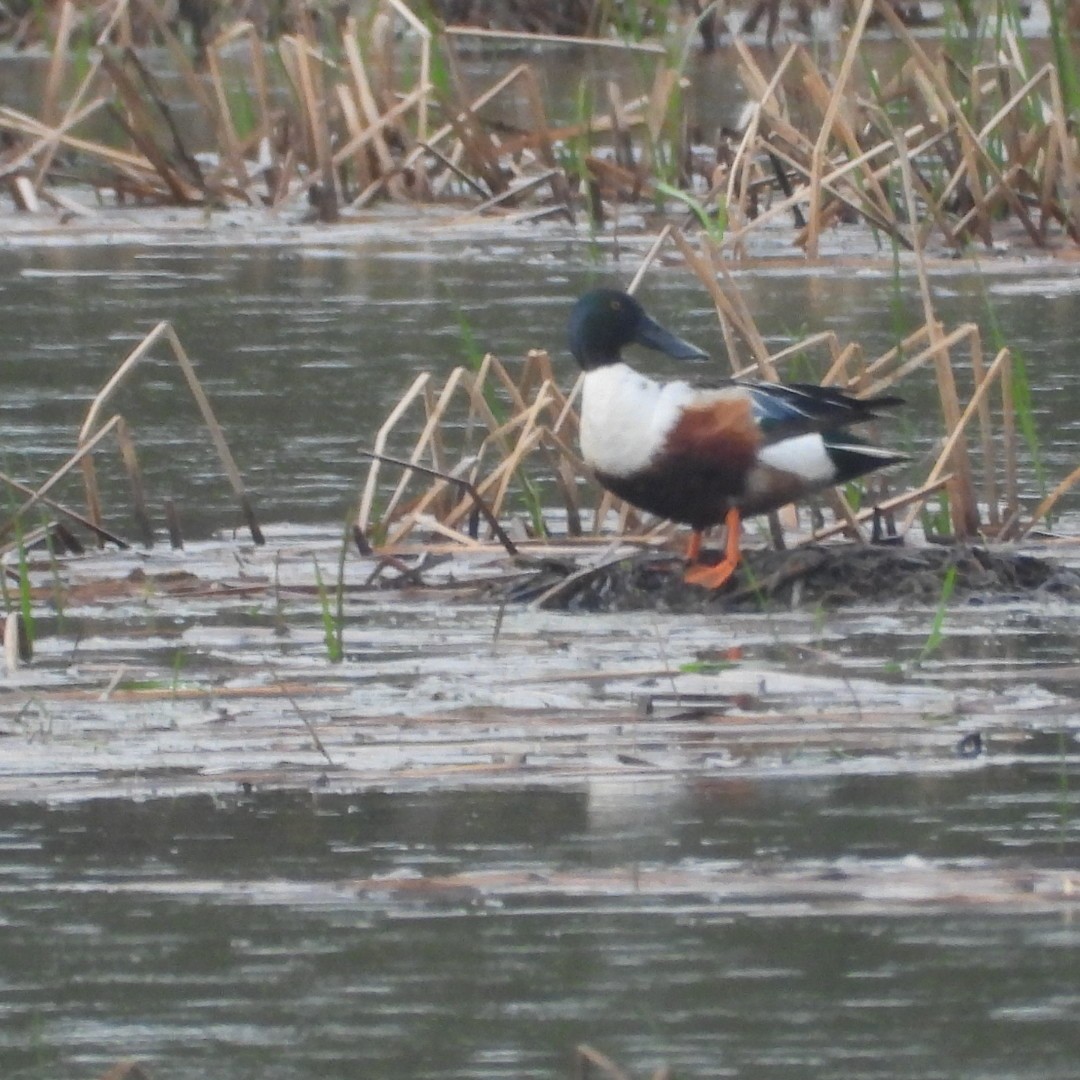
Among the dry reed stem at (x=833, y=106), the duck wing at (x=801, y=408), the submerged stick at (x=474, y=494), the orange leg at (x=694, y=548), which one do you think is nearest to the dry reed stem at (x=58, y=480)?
the submerged stick at (x=474, y=494)

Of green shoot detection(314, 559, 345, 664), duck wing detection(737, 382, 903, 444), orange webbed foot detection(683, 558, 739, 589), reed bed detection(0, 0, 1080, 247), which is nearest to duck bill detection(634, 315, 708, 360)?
duck wing detection(737, 382, 903, 444)

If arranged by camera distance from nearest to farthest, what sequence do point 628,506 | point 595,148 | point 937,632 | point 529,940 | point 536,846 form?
point 529,940 → point 536,846 → point 937,632 → point 628,506 → point 595,148

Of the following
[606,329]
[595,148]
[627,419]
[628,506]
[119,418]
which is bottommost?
[595,148]

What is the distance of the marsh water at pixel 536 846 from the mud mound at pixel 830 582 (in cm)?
11

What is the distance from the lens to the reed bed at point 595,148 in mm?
11391

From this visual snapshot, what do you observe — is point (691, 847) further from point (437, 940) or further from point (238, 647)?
point (238, 647)

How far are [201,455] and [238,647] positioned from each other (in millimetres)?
2704

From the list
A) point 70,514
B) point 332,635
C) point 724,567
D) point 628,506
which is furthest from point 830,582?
point 70,514

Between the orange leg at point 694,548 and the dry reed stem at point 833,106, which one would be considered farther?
the dry reed stem at point 833,106

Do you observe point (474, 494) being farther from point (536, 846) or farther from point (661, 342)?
point (536, 846)

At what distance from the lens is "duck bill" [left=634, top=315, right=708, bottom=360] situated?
676cm

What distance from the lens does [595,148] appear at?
14.9 metres

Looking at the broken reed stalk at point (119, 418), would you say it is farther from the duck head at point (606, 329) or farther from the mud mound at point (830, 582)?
the mud mound at point (830, 582)

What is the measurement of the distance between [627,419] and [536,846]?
7.30ft
